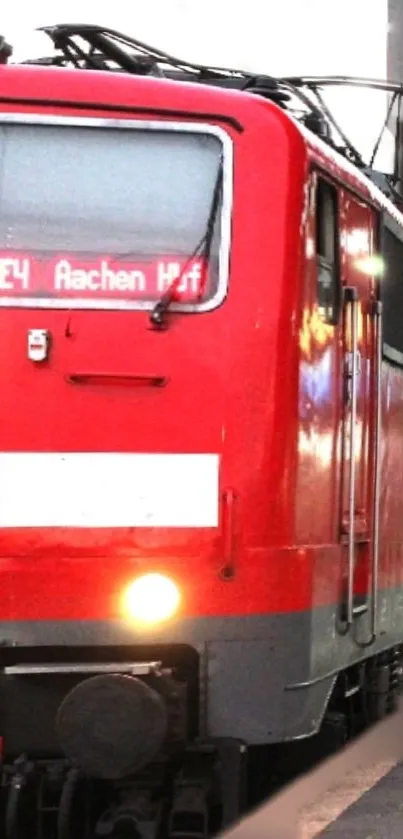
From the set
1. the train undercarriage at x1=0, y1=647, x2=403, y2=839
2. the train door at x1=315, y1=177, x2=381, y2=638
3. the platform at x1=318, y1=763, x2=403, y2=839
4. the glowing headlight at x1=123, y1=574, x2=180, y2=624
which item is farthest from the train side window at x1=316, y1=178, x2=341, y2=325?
the platform at x1=318, y1=763, x2=403, y2=839

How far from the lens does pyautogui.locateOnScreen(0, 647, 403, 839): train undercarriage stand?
6039 mm

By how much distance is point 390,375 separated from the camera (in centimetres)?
838

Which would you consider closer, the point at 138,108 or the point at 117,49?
the point at 138,108

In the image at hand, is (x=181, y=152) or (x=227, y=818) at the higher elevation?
(x=181, y=152)

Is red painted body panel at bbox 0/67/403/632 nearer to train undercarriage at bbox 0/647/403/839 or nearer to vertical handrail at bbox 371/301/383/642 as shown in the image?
train undercarriage at bbox 0/647/403/839

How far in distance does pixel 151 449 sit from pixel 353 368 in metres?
1.43

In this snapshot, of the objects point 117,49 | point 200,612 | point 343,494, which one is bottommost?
point 200,612

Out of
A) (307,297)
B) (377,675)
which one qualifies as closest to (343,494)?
(307,297)

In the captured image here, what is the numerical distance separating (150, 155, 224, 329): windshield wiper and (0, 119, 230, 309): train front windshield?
0.02 meters

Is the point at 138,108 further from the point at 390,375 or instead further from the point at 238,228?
the point at 390,375

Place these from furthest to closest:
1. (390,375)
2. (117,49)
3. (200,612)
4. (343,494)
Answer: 1. (390,375)
2. (117,49)
3. (343,494)
4. (200,612)

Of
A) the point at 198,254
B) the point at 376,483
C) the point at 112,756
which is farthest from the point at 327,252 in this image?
the point at 112,756

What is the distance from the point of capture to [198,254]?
6359 mm

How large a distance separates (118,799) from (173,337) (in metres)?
1.79
